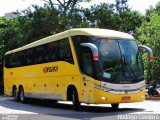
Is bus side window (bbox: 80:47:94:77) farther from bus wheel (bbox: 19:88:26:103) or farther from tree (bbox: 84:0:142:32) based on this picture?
tree (bbox: 84:0:142:32)

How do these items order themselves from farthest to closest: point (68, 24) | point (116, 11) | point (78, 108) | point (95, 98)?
point (116, 11), point (68, 24), point (78, 108), point (95, 98)

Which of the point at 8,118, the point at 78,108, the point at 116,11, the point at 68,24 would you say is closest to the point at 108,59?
the point at 78,108

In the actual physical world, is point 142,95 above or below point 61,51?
below

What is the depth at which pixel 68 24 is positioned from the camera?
39.1 m

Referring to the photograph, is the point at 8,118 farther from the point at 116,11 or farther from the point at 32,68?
the point at 116,11

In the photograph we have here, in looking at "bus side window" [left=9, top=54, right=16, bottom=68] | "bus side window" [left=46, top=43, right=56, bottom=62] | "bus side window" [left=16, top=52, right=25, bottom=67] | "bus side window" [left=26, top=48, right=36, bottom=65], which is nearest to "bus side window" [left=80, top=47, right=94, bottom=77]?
"bus side window" [left=46, top=43, right=56, bottom=62]

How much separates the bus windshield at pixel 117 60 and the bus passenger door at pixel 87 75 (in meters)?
0.42

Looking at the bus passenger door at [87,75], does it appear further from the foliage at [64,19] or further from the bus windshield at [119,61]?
the foliage at [64,19]

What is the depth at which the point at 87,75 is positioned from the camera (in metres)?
17.0

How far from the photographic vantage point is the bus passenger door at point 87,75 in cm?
1683

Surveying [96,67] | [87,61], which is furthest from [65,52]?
[96,67]

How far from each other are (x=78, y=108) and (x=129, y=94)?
2498mm

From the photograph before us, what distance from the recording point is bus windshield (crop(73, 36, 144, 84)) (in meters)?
16.7

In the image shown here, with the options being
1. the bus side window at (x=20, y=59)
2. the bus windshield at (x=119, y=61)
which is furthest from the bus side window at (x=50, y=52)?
the bus side window at (x=20, y=59)
